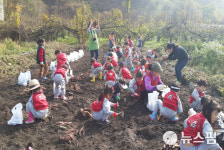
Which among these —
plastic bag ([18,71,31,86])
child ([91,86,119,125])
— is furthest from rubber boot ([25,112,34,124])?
plastic bag ([18,71,31,86])

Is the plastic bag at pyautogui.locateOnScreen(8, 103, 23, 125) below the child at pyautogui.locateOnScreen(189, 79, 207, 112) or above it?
below

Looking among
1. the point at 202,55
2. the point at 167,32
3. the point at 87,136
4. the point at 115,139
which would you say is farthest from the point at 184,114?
the point at 167,32

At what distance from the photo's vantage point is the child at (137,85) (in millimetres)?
5333

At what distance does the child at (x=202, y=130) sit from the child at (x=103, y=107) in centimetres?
157

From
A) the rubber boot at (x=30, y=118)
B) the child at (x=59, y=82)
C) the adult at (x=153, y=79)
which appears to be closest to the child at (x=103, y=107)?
the adult at (x=153, y=79)

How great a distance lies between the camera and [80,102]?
534cm

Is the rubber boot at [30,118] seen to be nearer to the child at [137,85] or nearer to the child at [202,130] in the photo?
the child at [137,85]

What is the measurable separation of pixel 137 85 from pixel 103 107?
1.85 metres

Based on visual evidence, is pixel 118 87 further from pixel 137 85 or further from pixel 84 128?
pixel 84 128

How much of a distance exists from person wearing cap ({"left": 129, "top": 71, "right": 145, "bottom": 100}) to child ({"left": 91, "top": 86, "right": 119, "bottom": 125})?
5.08 ft

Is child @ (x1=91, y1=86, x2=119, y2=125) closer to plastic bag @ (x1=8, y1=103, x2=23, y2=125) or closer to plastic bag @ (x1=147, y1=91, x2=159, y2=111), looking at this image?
plastic bag @ (x1=147, y1=91, x2=159, y2=111)

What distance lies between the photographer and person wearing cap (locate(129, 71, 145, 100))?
5.34m

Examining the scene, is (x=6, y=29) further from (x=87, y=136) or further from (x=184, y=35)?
(x=184, y=35)

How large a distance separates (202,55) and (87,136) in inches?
320
